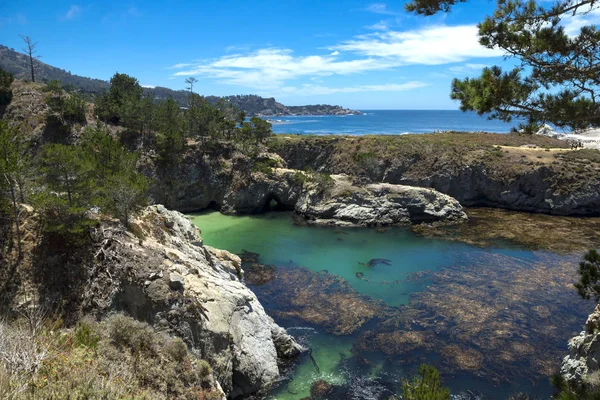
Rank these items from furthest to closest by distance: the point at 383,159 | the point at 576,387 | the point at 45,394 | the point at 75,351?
1. the point at 383,159
2. the point at 576,387
3. the point at 75,351
4. the point at 45,394

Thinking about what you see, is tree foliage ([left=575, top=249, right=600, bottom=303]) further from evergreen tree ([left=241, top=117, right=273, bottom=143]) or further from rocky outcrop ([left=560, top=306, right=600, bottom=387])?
evergreen tree ([left=241, top=117, right=273, bottom=143])

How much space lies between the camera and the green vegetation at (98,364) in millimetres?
6594

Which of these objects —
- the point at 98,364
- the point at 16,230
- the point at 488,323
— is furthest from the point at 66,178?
the point at 488,323

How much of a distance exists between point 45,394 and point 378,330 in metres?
16.9

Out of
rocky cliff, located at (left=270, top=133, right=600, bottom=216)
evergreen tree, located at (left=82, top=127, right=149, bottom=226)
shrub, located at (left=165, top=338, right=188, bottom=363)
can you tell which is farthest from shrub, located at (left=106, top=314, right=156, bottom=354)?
rocky cliff, located at (left=270, top=133, right=600, bottom=216)

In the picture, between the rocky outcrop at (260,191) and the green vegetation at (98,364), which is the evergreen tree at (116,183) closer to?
the green vegetation at (98,364)

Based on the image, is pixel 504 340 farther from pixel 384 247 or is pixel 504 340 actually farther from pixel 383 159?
pixel 383 159

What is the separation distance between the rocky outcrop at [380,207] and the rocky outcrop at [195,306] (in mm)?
26109

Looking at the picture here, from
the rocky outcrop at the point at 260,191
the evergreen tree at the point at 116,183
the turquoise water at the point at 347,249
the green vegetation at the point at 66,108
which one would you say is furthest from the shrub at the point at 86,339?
the green vegetation at the point at 66,108

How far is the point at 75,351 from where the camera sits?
8875mm

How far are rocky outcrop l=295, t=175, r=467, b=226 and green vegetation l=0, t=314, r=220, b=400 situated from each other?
32218 millimetres

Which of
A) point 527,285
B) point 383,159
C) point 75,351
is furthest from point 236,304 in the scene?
point 383,159

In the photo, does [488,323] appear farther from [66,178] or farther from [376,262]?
[66,178]

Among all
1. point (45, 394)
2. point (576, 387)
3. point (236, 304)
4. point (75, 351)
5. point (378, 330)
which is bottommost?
point (378, 330)
